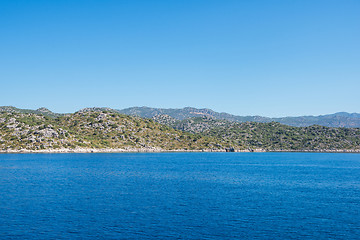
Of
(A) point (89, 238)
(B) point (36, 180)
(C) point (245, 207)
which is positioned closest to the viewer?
(A) point (89, 238)

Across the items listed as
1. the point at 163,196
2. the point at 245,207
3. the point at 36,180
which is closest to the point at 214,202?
the point at 245,207

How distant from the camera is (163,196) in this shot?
2837 inches

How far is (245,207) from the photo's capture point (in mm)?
61906

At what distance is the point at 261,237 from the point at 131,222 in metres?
20.1

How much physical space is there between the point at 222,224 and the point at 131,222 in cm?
1443

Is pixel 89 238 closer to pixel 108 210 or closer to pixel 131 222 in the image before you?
pixel 131 222

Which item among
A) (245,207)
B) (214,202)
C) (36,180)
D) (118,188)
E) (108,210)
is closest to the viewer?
(108,210)

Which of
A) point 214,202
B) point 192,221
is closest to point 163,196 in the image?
point 214,202

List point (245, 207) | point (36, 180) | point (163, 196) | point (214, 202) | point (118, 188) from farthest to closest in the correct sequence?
point (36, 180) → point (118, 188) → point (163, 196) → point (214, 202) → point (245, 207)

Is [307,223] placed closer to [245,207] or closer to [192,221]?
[245,207]

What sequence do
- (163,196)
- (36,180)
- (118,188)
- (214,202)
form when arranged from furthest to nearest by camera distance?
(36,180), (118,188), (163,196), (214,202)

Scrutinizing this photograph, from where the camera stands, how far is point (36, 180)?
9362cm

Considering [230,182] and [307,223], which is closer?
[307,223]

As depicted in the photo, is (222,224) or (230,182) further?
(230,182)
